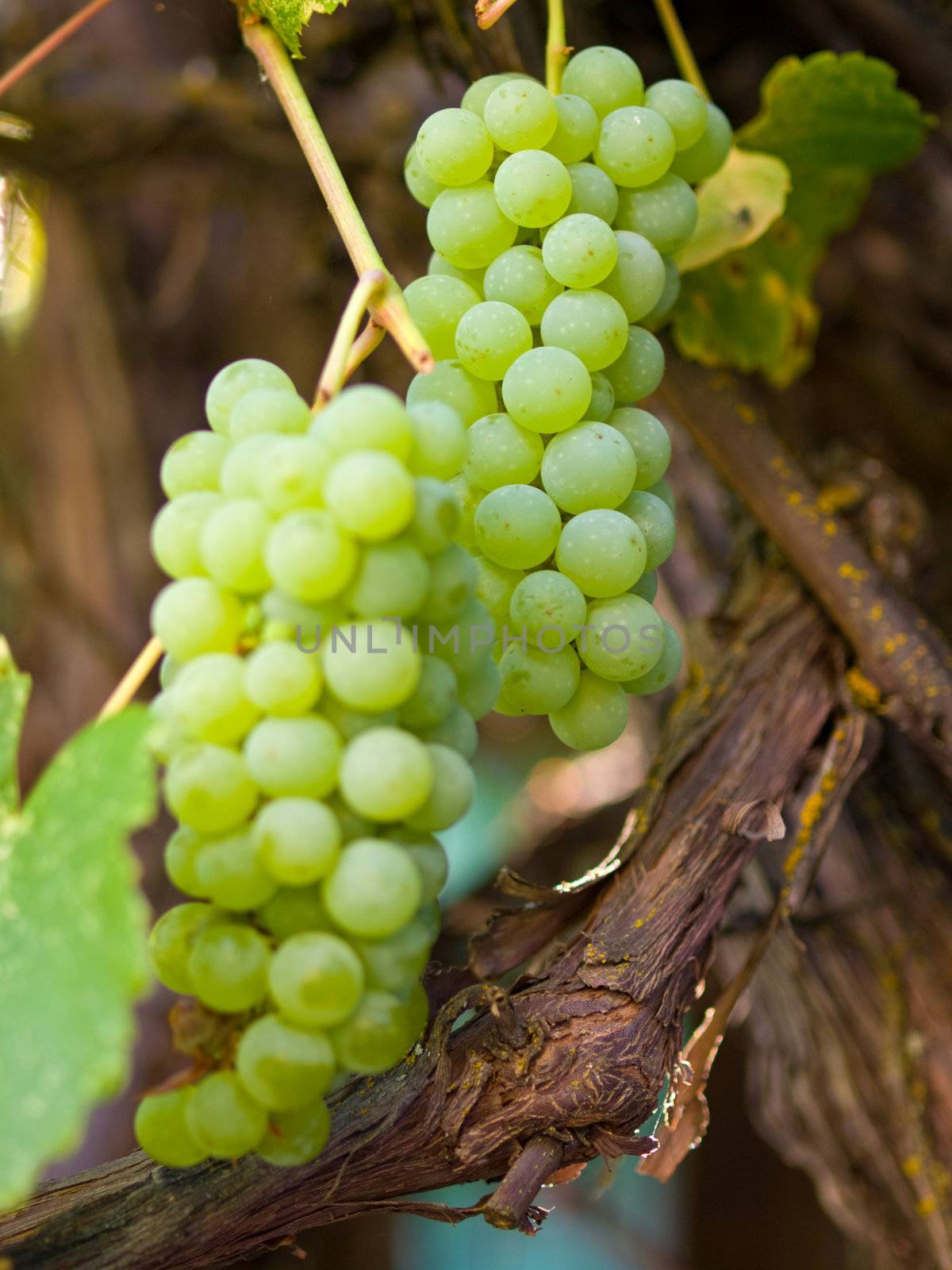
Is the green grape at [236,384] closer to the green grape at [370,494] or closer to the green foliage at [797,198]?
the green grape at [370,494]

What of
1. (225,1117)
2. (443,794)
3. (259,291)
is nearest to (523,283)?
(443,794)

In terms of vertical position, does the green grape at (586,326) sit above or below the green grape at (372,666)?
above

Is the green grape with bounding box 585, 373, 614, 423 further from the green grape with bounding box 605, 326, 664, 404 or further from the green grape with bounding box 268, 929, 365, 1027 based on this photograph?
the green grape with bounding box 268, 929, 365, 1027

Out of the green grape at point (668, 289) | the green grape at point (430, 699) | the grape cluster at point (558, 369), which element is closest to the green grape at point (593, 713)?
the grape cluster at point (558, 369)

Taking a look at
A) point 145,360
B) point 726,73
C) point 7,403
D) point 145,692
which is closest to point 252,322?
point 145,360

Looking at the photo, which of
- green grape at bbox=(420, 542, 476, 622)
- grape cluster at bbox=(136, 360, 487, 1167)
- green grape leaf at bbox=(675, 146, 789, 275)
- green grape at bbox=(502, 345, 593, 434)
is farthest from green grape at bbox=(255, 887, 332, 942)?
green grape leaf at bbox=(675, 146, 789, 275)

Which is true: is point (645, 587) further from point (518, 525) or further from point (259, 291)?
point (259, 291)

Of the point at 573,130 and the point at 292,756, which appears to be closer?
the point at 292,756
